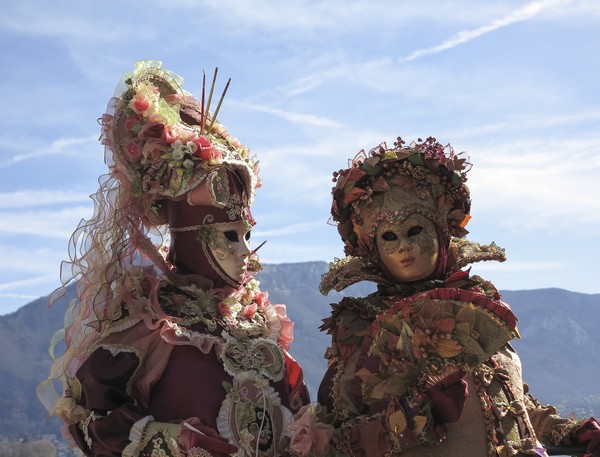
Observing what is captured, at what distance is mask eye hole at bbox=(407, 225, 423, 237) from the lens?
612cm

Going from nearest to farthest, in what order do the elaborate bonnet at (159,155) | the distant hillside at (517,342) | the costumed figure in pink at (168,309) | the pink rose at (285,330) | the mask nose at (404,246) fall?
the costumed figure in pink at (168,309)
the mask nose at (404,246)
the elaborate bonnet at (159,155)
the pink rose at (285,330)
the distant hillside at (517,342)

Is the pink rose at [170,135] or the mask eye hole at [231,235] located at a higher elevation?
the pink rose at [170,135]

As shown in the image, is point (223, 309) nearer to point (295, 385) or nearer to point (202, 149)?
point (295, 385)

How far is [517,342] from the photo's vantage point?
127 m

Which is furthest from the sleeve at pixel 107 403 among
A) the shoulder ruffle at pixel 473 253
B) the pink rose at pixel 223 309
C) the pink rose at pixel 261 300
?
the shoulder ruffle at pixel 473 253

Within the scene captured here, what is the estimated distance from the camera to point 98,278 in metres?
6.17

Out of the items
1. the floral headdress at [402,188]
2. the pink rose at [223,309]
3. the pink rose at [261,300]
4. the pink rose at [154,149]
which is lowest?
the pink rose at [223,309]

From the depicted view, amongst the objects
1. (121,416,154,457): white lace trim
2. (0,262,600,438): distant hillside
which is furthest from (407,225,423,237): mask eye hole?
(0,262,600,438): distant hillside

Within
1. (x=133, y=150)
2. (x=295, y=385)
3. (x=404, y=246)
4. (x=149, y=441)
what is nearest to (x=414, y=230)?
(x=404, y=246)

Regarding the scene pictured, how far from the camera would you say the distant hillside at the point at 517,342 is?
416 ft

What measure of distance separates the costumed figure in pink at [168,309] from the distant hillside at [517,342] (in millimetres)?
107722

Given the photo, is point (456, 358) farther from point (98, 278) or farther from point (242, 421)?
point (98, 278)

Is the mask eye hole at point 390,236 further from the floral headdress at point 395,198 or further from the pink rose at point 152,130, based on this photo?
→ the pink rose at point 152,130

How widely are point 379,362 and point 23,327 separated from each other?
469 ft
